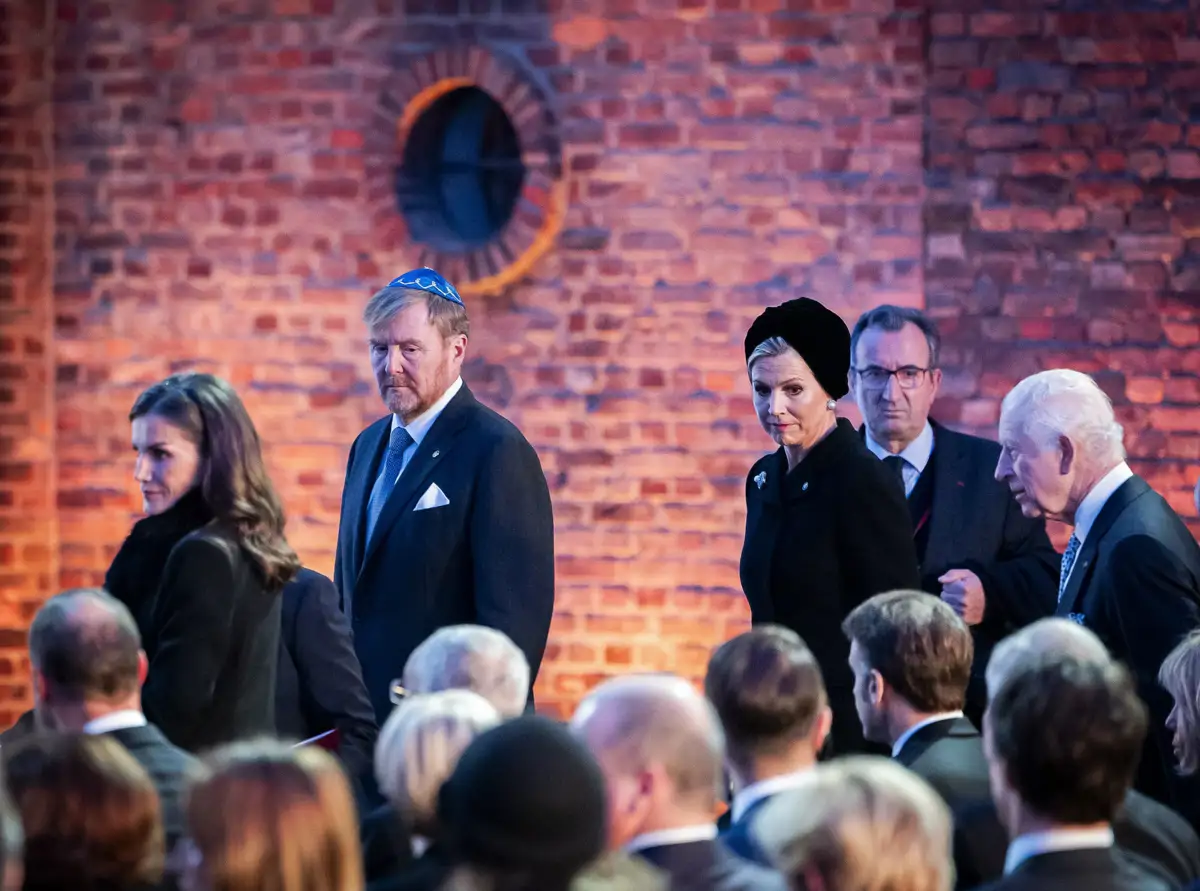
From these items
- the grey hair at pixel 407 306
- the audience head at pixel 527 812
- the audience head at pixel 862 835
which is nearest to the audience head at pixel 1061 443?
the grey hair at pixel 407 306

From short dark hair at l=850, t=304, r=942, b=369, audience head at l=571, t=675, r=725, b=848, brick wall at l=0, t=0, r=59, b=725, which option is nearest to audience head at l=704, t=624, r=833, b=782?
audience head at l=571, t=675, r=725, b=848

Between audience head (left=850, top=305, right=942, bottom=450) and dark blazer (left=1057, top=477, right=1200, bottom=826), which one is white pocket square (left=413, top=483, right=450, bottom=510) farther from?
dark blazer (left=1057, top=477, right=1200, bottom=826)

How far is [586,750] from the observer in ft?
6.56

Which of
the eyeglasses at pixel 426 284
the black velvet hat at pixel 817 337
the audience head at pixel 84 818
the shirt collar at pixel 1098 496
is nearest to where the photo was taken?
the audience head at pixel 84 818

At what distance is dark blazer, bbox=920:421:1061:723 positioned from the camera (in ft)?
14.6

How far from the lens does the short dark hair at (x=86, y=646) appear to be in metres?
2.93

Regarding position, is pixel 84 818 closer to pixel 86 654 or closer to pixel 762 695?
pixel 86 654

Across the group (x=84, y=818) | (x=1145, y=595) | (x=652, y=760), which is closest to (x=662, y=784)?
(x=652, y=760)

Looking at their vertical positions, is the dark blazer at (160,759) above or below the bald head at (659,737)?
below

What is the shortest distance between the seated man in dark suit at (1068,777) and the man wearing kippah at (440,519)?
1887 mm

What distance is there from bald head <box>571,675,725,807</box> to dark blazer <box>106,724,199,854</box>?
2.50 feet

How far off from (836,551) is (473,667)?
121cm

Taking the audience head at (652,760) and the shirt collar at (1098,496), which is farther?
the shirt collar at (1098,496)

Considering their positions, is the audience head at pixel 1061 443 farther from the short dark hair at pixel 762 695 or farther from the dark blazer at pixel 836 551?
the short dark hair at pixel 762 695
